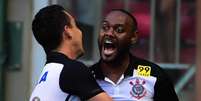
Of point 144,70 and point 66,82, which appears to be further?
point 144,70

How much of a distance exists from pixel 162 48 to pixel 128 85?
1.67 m

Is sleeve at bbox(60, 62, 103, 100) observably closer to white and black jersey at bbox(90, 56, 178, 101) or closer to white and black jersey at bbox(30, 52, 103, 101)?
white and black jersey at bbox(30, 52, 103, 101)

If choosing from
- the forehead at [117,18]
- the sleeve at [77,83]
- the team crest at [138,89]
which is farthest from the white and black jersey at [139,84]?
the sleeve at [77,83]

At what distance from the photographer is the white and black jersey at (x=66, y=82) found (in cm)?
265

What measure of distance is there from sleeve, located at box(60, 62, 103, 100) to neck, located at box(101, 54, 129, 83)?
657 millimetres

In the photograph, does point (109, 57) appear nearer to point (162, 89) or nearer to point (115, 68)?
point (115, 68)

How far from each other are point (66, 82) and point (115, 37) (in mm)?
726

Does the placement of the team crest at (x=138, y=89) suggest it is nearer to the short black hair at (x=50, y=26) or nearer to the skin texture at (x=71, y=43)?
the skin texture at (x=71, y=43)

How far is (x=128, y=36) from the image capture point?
3.34 metres

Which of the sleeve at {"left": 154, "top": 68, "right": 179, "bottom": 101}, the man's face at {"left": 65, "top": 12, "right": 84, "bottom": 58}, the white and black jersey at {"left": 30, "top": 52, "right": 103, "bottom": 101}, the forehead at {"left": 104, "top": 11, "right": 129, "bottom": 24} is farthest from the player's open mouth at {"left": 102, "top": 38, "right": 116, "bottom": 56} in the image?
the white and black jersey at {"left": 30, "top": 52, "right": 103, "bottom": 101}

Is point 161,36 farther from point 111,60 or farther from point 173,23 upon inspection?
point 111,60

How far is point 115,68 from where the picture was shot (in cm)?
334

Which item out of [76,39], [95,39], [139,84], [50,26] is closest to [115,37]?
[139,84]

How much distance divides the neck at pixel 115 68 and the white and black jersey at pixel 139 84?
2 centimetres
